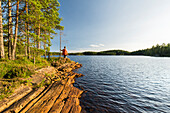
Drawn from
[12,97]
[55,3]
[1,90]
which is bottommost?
[12,97]

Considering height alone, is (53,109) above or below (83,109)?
above

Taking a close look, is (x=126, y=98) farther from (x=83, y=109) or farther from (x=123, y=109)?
(x=83, y=109)

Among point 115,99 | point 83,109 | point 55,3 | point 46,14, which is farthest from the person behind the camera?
point 55,3

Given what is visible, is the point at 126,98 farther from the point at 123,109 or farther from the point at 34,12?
the point at 34,12

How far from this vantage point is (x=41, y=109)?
3.91m

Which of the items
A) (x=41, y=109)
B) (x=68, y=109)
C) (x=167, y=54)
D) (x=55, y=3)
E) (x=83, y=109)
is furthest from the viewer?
→ (x=167, y=54)

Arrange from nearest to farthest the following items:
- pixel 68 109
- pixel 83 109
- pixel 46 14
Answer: pixel 68 109 < pixel 83 109 < pixel 46 14

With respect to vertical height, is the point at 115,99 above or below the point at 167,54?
below

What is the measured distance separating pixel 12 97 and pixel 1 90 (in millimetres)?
1047

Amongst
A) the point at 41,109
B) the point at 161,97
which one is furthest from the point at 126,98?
the point at 41,109

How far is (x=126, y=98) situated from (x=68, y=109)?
5.64 metres

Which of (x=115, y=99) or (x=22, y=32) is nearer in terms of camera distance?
(x=115, y=99)

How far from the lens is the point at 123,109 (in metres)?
5.28

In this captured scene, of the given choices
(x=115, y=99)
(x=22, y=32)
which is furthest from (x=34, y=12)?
(x=115, y=99)
